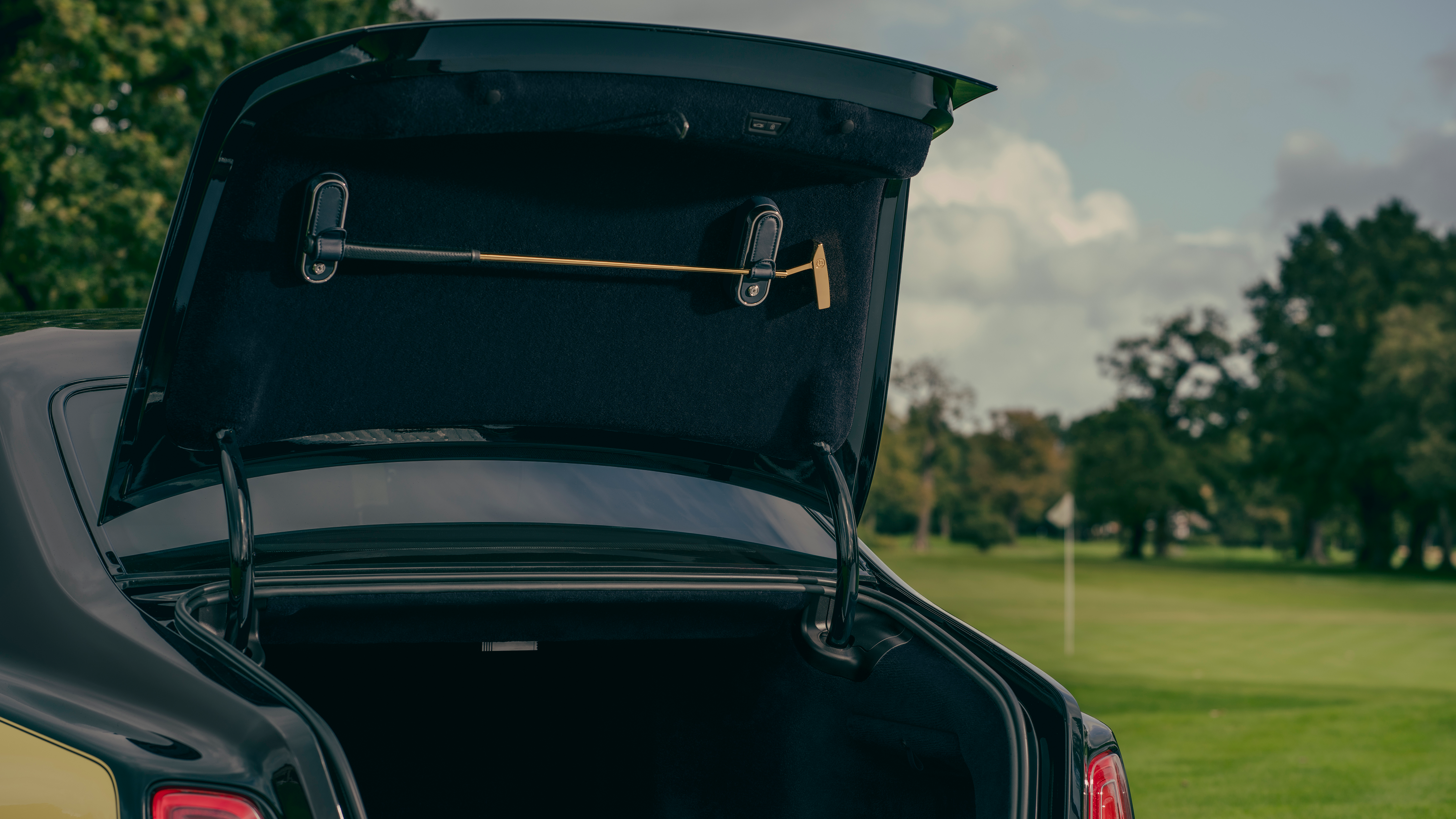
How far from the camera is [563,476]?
2.46 metres

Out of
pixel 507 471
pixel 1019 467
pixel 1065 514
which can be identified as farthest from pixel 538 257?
pixel 1019 467

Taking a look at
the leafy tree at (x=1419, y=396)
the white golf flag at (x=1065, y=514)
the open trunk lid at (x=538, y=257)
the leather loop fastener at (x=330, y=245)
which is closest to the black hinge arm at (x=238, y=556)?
the open trunk lid at (x=538, y=257)

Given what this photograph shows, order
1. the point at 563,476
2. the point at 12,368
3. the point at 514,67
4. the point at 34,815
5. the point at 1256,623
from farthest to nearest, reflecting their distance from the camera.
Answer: the point at 1256,623 → the point at 563,476 → the point at 12,368 → the point at 514,67 → the point at 34,815

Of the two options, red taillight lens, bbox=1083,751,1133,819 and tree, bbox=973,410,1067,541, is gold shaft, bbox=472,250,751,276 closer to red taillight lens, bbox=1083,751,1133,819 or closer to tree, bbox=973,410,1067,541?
red taillight lens, bbox=1083,751,1133,819

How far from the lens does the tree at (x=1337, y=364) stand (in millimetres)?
51719

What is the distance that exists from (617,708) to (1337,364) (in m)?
57.9

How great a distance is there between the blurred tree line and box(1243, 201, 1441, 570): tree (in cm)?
9

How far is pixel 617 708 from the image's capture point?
2.56 metres

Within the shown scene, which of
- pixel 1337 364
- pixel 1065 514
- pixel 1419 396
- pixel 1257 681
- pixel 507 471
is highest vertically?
pixel 1337 364

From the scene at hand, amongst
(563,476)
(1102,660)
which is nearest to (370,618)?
(563,476)

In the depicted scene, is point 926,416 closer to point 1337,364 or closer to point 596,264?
point 1337,364

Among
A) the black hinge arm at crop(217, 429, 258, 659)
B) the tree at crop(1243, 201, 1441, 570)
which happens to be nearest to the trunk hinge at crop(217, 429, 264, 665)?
the black hinge arm at crop(217, 429, 258, 659)

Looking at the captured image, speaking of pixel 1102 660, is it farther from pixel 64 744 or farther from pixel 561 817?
pixel 64 744

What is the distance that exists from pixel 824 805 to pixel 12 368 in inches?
67.4
